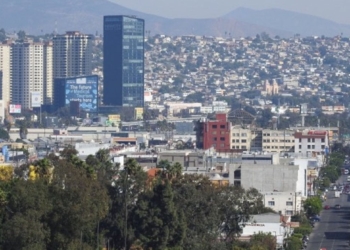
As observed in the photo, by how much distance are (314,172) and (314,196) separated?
1119 centimetres

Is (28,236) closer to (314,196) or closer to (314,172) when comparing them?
(314,196)

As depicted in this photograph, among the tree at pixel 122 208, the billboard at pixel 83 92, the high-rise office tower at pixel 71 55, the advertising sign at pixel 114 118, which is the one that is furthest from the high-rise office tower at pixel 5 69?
the tree at pixel 122 208

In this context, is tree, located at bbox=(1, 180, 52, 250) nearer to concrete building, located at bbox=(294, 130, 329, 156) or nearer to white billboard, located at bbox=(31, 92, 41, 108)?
concrete building, located at bbox=(294, 130, 329, 156)

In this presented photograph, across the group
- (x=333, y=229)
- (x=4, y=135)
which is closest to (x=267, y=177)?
(x=333, y=229)

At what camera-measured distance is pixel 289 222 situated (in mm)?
64062

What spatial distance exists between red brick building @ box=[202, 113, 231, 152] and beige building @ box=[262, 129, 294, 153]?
9.52ft

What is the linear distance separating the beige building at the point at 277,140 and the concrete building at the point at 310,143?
1.34 feet

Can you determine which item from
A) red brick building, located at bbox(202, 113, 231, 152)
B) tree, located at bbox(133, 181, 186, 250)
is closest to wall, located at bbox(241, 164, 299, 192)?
tree, located at bbox(133, 181, 186, 250)

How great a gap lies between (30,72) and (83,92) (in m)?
16.6

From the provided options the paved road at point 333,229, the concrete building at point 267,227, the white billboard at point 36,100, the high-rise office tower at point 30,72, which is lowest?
the paved road at point 333,229

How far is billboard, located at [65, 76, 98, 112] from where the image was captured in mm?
168500

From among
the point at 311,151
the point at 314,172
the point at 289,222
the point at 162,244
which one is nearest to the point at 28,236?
the point at 162,244

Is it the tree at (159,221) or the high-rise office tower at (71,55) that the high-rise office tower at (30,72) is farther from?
the tree at (159,221)

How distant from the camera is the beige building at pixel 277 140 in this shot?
10612 cm
